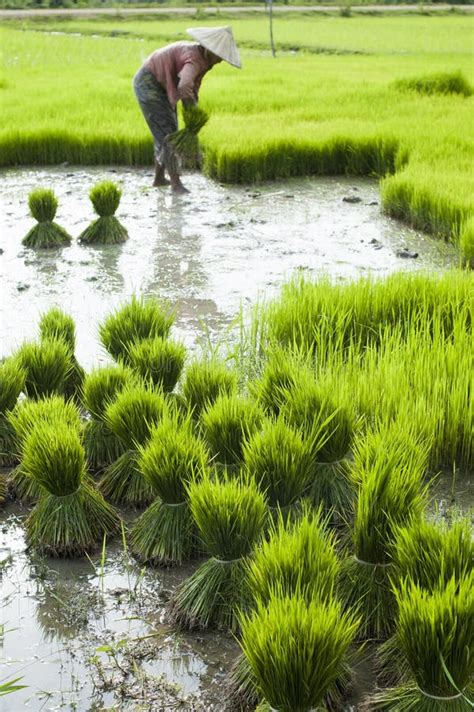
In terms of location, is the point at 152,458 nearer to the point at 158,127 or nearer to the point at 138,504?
the point at 138,504

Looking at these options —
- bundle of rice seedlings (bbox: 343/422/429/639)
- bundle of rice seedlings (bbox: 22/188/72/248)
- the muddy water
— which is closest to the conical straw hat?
the muddy water

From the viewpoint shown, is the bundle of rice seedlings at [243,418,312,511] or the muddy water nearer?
the bundle of rice seedlings at [243,418,312,511]

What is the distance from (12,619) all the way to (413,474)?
1150 millimetres

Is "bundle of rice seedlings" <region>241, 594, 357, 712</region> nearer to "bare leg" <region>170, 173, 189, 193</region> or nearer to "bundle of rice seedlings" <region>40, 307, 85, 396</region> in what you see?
"bundle of rice seedlings" <region>40, 307, 85, 396</region>

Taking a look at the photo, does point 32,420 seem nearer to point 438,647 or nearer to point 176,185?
point 438,647

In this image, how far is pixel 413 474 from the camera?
2.55 m

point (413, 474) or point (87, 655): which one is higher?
point (413, 474)

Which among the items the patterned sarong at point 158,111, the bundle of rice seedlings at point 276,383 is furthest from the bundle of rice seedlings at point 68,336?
the patterned sarong at point 158,111

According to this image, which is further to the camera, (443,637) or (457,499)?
(457,499)

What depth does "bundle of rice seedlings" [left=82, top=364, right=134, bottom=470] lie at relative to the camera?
3.44 m

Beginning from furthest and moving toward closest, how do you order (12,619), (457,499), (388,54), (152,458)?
(388,54), (457,499), (152,458), (12,619)

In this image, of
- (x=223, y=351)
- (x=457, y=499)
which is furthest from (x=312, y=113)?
(x=457, y=499)

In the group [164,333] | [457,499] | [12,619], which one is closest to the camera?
[12,619]

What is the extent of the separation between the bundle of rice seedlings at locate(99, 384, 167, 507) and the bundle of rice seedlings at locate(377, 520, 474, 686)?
1082 mm
